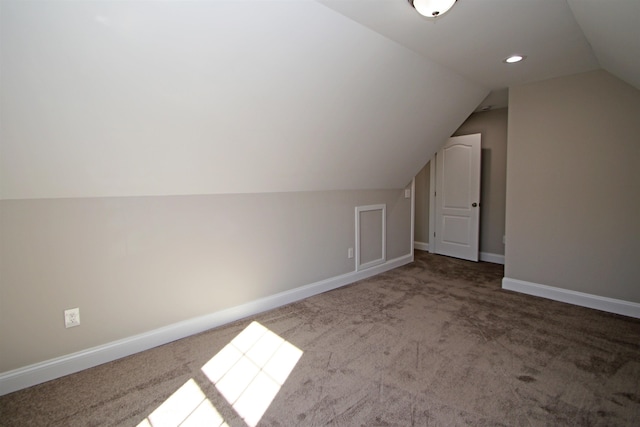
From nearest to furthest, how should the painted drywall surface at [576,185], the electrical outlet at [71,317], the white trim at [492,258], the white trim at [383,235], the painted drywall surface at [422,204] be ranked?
1. the electrical outlet at [71,317]
2. the painted drywall surface at [576,185]
3. the white trim at [383,235]
4. the white trim at [492,258]
5. the painted drywall surface at [422,204]

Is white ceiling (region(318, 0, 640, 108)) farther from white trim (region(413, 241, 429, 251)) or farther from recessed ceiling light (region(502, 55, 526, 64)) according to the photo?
white trim (region(413, 241, 429, 251))

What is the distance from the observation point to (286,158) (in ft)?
9.12

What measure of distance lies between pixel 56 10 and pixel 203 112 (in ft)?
2.71

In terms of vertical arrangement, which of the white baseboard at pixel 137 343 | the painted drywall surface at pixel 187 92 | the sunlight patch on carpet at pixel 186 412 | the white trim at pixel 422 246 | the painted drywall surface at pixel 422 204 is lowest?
the sunlight patch on carpet at pixel 186 412

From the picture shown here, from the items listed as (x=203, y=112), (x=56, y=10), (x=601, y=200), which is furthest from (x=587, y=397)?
(x=56, y=10)

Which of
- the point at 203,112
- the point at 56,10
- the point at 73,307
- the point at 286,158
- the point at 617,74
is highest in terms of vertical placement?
the point at 617,74

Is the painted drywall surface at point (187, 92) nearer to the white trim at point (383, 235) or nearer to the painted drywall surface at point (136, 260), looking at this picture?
the painted drywall surface at point (136, 260)

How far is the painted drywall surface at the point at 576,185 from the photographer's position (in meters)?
2.84

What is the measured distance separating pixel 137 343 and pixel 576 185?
4.15 m

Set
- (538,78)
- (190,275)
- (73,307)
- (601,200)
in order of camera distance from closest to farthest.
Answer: (73,307) < (190,275) < (601,200) < (538,78)

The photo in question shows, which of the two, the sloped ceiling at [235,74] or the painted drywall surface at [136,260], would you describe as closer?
the sloped ceiling at [235,74]

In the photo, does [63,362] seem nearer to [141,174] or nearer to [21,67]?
[141,174]

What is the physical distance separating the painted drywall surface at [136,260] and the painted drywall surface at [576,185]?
7.46ft

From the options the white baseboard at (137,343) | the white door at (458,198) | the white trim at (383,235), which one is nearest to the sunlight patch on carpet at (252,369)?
the white baseboard at (137,343)
